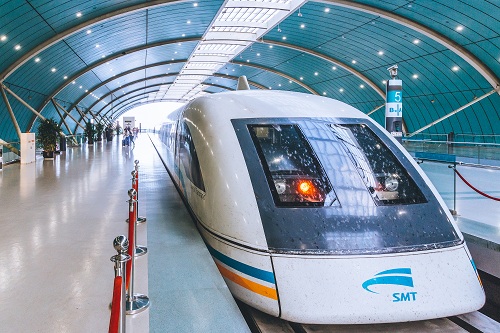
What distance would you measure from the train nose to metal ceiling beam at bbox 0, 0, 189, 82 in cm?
2092

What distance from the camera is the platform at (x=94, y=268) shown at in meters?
3.31

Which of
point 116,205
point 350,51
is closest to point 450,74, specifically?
point 350,51

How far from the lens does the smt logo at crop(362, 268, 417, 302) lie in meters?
3.57

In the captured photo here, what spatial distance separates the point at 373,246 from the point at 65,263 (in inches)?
130

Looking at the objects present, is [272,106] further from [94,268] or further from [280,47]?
[280,47]

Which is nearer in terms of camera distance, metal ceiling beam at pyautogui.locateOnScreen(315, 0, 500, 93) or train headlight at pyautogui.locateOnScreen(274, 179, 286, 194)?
train headlight at pyautogui.locateOnScreen(274, 179, 286, 194)

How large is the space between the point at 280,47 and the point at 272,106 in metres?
29.4

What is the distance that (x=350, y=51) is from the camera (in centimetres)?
3086

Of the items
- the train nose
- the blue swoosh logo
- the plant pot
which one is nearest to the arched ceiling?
the plant pot

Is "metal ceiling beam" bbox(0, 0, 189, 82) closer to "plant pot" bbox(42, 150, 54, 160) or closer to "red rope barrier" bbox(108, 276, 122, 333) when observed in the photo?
"plant pot" bbox(42, 150, 54, 160)

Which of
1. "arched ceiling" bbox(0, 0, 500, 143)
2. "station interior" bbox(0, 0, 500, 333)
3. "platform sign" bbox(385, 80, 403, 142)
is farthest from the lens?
"arched ceiling" bbox(0, 0, 500, 143)

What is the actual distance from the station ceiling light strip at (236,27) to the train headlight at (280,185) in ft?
63.9

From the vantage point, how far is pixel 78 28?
22.3 metres

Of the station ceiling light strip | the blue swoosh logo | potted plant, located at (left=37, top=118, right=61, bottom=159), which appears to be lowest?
the blue swoosh logo
